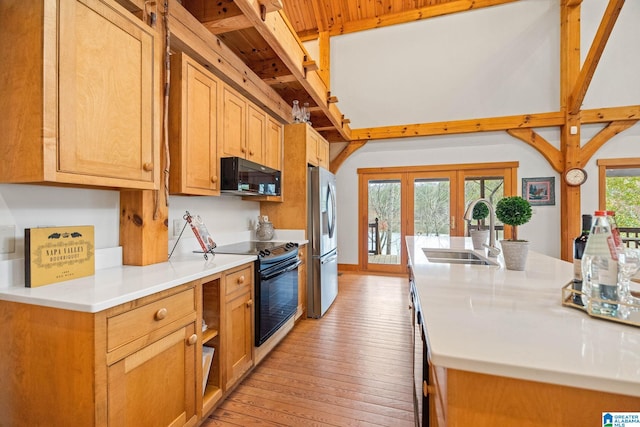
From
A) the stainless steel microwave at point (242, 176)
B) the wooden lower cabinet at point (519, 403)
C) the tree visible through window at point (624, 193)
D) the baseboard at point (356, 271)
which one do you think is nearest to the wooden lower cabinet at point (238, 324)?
the stainless steel microwave at point (242, 176)

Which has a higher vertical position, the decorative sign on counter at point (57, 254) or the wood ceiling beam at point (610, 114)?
the wood ceiling beam at point (610, 114)

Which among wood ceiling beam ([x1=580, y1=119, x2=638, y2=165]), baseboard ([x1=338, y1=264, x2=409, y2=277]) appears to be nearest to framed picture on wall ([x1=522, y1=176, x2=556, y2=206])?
wood ceiling beam ([x1=580, y1=119, x2=638, y2=165])

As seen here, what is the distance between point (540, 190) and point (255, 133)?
15.3ft

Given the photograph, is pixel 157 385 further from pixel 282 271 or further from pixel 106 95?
pixel 106 95

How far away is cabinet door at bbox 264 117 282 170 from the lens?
286 centimetres

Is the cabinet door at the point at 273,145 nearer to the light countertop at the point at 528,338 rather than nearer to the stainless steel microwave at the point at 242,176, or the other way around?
the stainless steel microwave at the point at 242,176

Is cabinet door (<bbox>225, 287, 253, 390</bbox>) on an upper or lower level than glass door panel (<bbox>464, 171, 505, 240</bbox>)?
lower

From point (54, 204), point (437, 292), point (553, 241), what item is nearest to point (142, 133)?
point (54, 204)

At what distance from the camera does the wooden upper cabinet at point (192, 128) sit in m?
1.80

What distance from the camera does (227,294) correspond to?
176 cm

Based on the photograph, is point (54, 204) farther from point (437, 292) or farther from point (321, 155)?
point (321, 155)

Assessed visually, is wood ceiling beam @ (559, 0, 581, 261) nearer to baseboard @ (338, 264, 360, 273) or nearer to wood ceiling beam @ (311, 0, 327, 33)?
baseboard @ (338, 264, 360, 273)

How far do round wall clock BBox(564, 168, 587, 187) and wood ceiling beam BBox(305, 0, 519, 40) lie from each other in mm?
2912

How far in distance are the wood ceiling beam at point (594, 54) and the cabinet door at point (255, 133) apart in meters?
4.01
